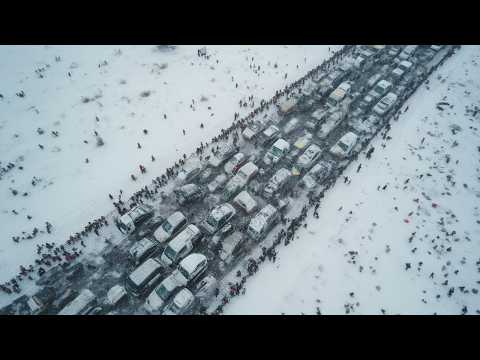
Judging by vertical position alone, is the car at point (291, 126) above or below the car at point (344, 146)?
above

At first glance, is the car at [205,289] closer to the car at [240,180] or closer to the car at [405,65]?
the car at [240,180]

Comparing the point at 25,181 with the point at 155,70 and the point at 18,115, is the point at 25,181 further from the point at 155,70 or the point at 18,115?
the point at 155,70

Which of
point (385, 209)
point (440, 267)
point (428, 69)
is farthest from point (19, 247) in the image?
point (428, 69)

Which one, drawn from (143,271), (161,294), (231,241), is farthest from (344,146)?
(143,271)

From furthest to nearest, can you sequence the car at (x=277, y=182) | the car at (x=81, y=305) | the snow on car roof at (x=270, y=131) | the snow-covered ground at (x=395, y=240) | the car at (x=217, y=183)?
1. the snow on car roof at (x=270, y=131)
2. the car at (x=217, y=183)
3. the car at (x=277, y=182)
4. the snow-covered ground at (x=395, y=240)
5. the car at (x=81, y=305)

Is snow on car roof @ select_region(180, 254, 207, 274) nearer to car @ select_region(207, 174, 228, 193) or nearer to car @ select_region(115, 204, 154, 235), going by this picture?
car @ select_region(115, 204, 154, 235)

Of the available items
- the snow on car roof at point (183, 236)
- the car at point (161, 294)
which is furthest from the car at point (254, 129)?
the car at point (161, 294)

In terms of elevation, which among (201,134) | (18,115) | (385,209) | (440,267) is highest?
(18,115)
